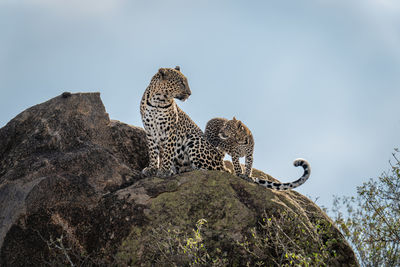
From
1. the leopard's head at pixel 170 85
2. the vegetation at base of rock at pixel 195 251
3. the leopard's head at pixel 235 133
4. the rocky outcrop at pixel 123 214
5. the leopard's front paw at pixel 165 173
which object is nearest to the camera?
the vegetation at base of rock at pixel 195 251

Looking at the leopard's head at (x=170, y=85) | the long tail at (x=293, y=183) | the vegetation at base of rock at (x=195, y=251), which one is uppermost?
the leopard's head at (x=170, y=85)

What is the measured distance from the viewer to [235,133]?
14242mm

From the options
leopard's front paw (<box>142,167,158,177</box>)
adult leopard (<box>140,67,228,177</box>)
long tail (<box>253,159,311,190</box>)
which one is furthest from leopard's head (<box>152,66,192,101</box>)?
long tail (<box>253,159,311,190</box>)

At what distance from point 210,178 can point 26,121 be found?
497cm

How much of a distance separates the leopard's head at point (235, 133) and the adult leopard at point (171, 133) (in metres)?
1.51

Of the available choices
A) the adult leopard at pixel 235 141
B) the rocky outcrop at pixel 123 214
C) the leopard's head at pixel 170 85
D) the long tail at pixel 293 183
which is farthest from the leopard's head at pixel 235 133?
the rocky outcrop at pixel 123 214

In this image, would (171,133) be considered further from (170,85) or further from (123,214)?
(123,214)

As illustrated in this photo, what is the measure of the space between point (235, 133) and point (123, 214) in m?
5.42

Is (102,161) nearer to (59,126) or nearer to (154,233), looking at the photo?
(59,126)

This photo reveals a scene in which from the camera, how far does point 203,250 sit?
890cm

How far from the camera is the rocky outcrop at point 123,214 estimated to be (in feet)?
30.5

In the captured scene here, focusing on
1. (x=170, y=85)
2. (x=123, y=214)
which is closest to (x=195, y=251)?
(x=123, y=214)

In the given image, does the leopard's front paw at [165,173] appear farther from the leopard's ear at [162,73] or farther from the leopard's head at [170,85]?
the leopard's ear at [162,73]

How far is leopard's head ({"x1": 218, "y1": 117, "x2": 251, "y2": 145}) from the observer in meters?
14.1
